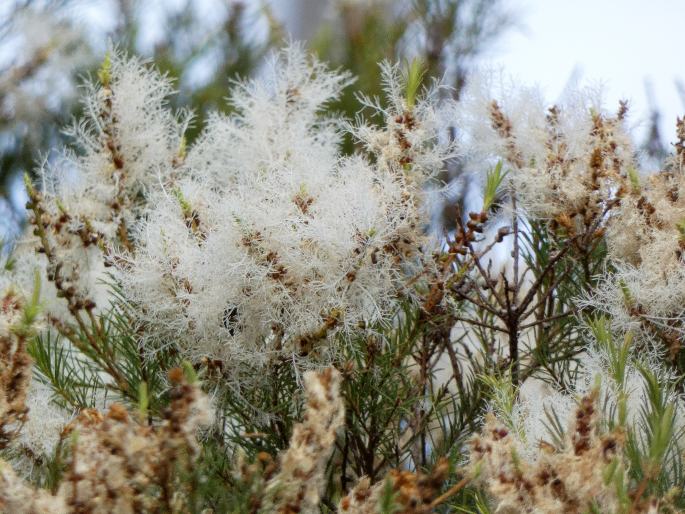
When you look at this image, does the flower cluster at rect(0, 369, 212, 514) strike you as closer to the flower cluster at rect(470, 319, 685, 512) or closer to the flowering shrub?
the flowering shrub

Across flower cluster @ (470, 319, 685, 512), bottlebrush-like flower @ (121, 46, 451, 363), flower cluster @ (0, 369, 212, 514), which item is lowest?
flower cluster @ (470, 319, 685, 512)

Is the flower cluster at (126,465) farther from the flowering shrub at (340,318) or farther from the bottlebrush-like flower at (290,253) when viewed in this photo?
the bottlebrush-like flower at (290,253)

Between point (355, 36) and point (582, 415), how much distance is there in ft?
3.40

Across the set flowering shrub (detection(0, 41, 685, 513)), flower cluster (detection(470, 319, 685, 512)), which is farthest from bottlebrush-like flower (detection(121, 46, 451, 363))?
flower cluster (detection(470, 319, 685, 512))

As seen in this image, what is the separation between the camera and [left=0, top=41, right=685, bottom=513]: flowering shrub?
53 cm

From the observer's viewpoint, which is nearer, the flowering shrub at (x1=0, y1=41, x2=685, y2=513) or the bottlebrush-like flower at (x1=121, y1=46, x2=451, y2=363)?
the flowering shrub at (x1=0, y1=41, x2=685, y2=513)

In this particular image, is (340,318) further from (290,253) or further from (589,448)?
(589,448)

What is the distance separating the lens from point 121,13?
1590 millimetres

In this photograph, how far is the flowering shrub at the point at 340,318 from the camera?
0.53 meters

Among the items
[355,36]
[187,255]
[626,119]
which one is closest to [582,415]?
[187,255]

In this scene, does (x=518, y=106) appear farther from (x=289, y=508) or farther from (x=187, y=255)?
(x=289, y=508)

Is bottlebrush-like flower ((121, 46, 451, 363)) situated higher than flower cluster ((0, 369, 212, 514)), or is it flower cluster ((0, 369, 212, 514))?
bottlebrush-like flower ((121, 46, 451, 363))

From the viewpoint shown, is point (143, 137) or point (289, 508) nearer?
point (289, 508)

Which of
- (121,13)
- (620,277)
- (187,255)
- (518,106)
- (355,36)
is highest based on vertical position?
(121,13)
